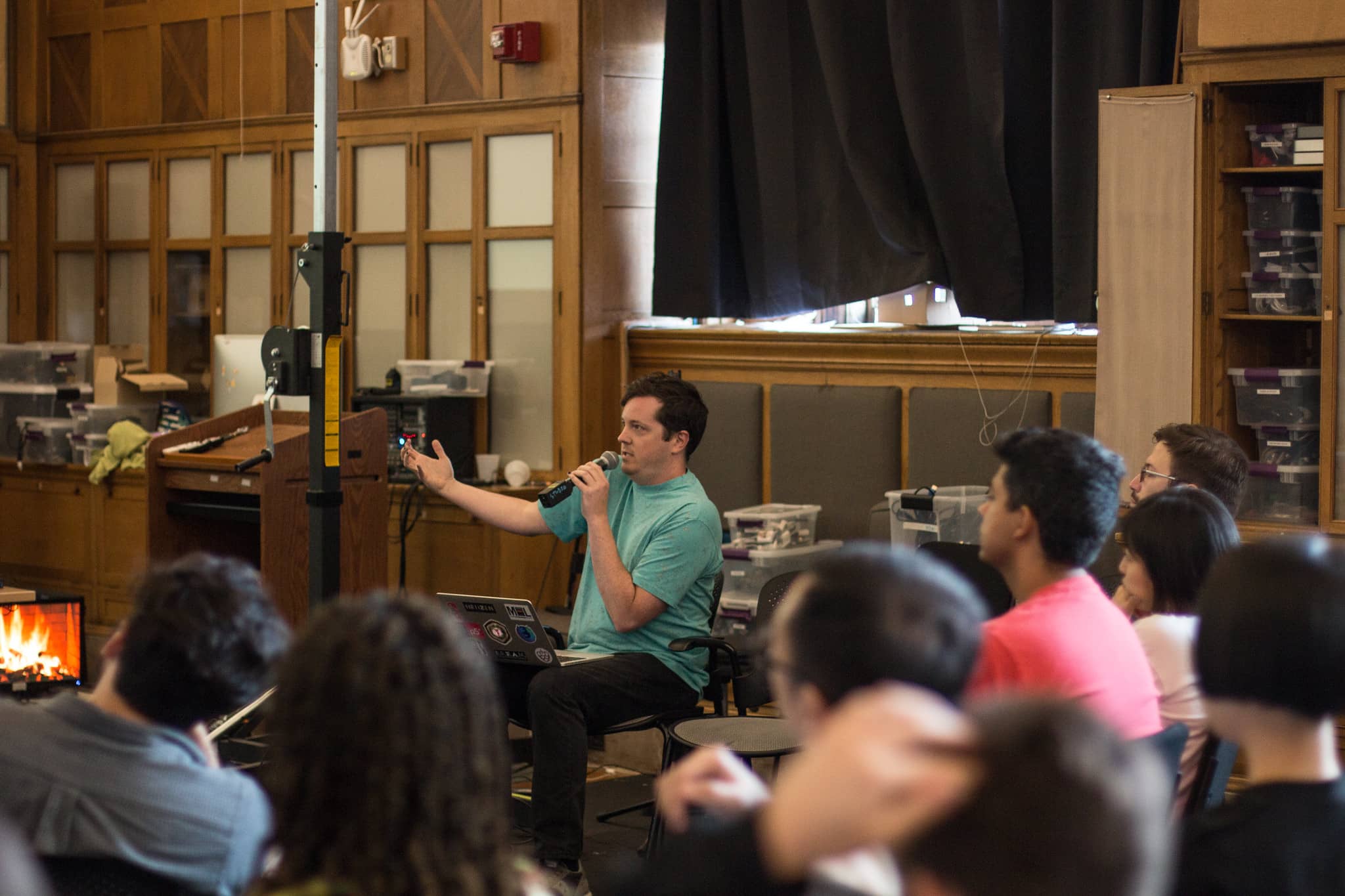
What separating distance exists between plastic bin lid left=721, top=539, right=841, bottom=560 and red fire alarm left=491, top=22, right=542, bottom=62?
6.63 feet

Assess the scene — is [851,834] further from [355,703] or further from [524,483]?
[524,483]

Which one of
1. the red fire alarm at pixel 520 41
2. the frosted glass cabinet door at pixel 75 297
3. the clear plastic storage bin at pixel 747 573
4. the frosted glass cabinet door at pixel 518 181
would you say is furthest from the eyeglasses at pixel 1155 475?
the frosted glass cabinet door at pixel 75 297

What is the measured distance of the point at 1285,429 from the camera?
13.9ft

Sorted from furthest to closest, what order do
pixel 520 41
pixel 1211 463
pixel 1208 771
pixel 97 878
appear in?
pixel 520 41
pixel 1211 463
pixel 1208 771
pixel 97 878

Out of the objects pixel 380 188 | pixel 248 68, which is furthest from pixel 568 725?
pixel 248 68

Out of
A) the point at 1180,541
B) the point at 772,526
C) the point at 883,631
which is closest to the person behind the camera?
the point at 883,631

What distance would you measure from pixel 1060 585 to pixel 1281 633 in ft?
2.75

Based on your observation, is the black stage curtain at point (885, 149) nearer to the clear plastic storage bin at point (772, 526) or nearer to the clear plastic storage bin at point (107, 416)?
the clear plastic storage bin at point (772, 526)

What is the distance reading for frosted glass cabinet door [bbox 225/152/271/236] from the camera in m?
6.77

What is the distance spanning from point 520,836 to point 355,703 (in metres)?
3.03

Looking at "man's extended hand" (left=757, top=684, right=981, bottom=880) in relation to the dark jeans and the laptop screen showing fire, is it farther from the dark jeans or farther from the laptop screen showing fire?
the laptop screen showing fire

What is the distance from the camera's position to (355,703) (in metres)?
1.25

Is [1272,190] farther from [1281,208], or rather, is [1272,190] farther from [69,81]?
[69,81]

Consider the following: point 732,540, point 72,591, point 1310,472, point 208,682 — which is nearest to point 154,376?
point 72,591
